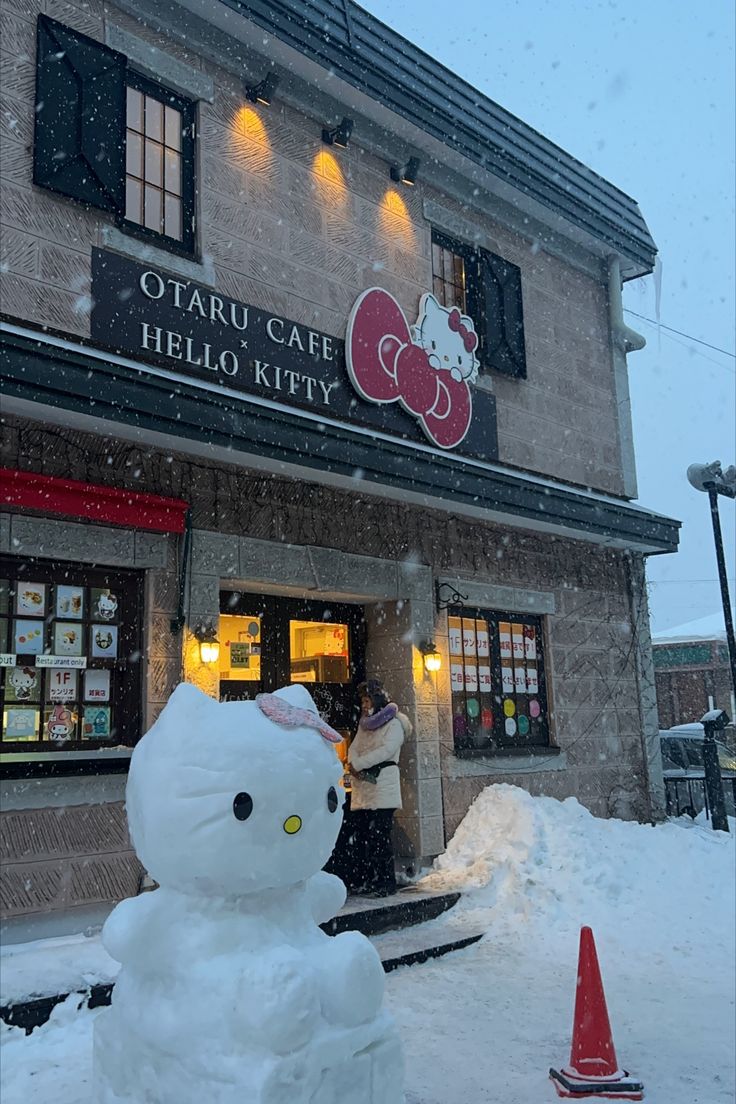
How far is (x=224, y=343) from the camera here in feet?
25.8

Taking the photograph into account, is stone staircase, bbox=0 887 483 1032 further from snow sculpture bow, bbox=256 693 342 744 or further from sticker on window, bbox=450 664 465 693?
snow sculpture bow, bbox=256 693 342 744

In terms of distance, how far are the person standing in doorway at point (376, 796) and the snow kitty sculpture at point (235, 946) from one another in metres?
4.60

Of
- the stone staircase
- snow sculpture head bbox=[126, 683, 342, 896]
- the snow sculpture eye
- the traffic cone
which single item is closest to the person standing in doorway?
the stone staircase

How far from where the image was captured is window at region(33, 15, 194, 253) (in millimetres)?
6930

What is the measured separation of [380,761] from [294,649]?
5.14 feet

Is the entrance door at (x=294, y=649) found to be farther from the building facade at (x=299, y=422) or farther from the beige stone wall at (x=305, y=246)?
the beige stone wall at (x=305, y=246)

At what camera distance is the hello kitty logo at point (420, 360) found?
357 inches

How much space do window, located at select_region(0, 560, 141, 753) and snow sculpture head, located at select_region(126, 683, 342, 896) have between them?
334 centimetres

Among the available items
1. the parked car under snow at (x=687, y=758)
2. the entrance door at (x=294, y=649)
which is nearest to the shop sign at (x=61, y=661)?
the entrance door at (x=294, y=649)

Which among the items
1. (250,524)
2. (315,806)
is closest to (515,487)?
(250,524)

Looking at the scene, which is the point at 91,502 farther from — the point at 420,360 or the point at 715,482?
the point at 715,482

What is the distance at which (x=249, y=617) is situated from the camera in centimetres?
839

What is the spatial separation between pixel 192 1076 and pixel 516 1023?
3.23 metres

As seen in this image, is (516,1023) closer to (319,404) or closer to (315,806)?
(315,806)
